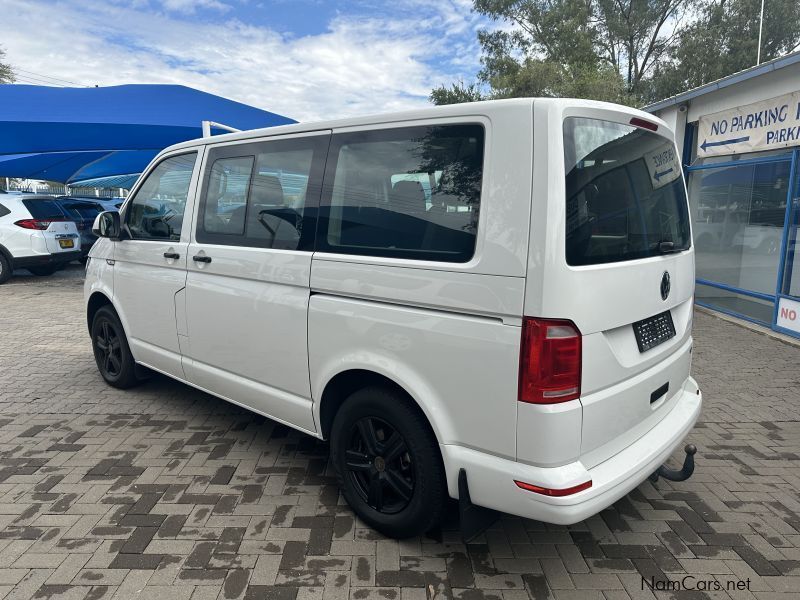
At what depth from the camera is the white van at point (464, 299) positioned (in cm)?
203

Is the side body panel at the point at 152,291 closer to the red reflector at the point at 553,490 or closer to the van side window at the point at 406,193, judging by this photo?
the van side window at the point at 406,193

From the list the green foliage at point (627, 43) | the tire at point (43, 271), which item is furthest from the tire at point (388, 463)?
the green foliage at point (627, 43)

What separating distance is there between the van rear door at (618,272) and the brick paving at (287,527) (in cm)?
62

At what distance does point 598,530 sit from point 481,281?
154 cm

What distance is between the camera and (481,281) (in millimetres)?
2102

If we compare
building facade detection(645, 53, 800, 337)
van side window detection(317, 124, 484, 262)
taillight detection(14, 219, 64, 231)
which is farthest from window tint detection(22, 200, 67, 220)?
building facade detection(645, 53, 800, 337)

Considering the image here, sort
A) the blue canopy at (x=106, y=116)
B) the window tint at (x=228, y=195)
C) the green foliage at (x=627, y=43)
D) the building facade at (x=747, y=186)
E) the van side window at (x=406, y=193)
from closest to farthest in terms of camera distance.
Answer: the van side window at (x=406, y=193) → the window tint at (x=228, y=195) → the building facade at (x=747, y=186) → the blue canopy at (x=106, y=116) → the green foliage at (x=627, y=43)

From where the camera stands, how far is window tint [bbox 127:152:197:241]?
370cm

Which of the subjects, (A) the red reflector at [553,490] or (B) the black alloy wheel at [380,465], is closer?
(A) the red reflector at [553,490]

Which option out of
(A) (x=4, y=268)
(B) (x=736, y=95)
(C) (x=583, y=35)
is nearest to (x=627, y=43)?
(C) (x=583, y=35)

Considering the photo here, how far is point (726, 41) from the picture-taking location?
22.8m

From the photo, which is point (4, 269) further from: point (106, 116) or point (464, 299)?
point (464, 299)

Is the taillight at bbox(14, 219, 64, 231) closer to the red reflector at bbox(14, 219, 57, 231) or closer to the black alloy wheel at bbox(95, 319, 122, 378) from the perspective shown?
the red reflector at bbox(14, 219, 57, 231)

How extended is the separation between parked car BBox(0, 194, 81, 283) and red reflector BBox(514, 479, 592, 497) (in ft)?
36.3
